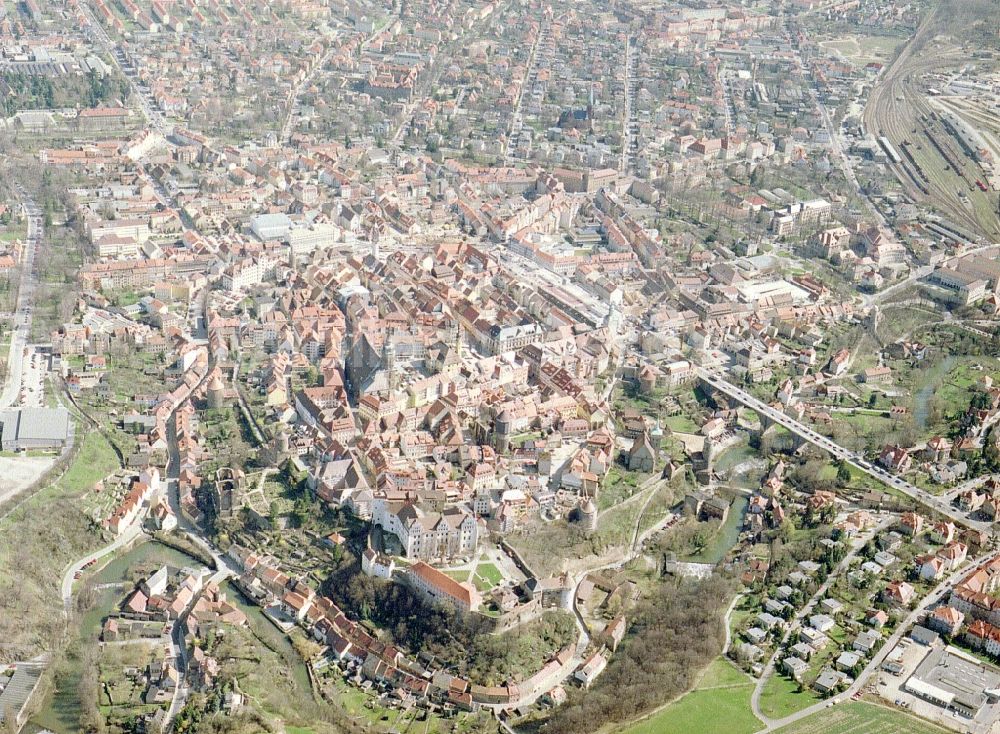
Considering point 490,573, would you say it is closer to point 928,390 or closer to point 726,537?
point 726,537

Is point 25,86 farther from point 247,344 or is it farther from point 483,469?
point 483,469

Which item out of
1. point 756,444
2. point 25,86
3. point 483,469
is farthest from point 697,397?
point 25,86

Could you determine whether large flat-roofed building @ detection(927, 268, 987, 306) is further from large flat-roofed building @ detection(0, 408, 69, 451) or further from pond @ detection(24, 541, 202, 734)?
large flat-roofed building @ detection(0, 408, 69, 451)

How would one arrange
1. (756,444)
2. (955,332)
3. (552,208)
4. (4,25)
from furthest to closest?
1. (4,25)
2. (552,208)
3. (955,332)
4. (756,444)

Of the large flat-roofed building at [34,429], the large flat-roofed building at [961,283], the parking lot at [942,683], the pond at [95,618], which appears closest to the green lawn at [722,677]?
the parking lot at [942,683]

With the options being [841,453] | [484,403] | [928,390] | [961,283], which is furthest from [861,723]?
[961,283]

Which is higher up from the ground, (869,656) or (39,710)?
(869,656)

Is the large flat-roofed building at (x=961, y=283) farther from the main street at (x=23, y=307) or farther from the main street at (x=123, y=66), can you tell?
the main street at (x=123, y=66)

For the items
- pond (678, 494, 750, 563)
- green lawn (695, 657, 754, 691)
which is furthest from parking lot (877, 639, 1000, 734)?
pond (678, 494, 750, 563)
